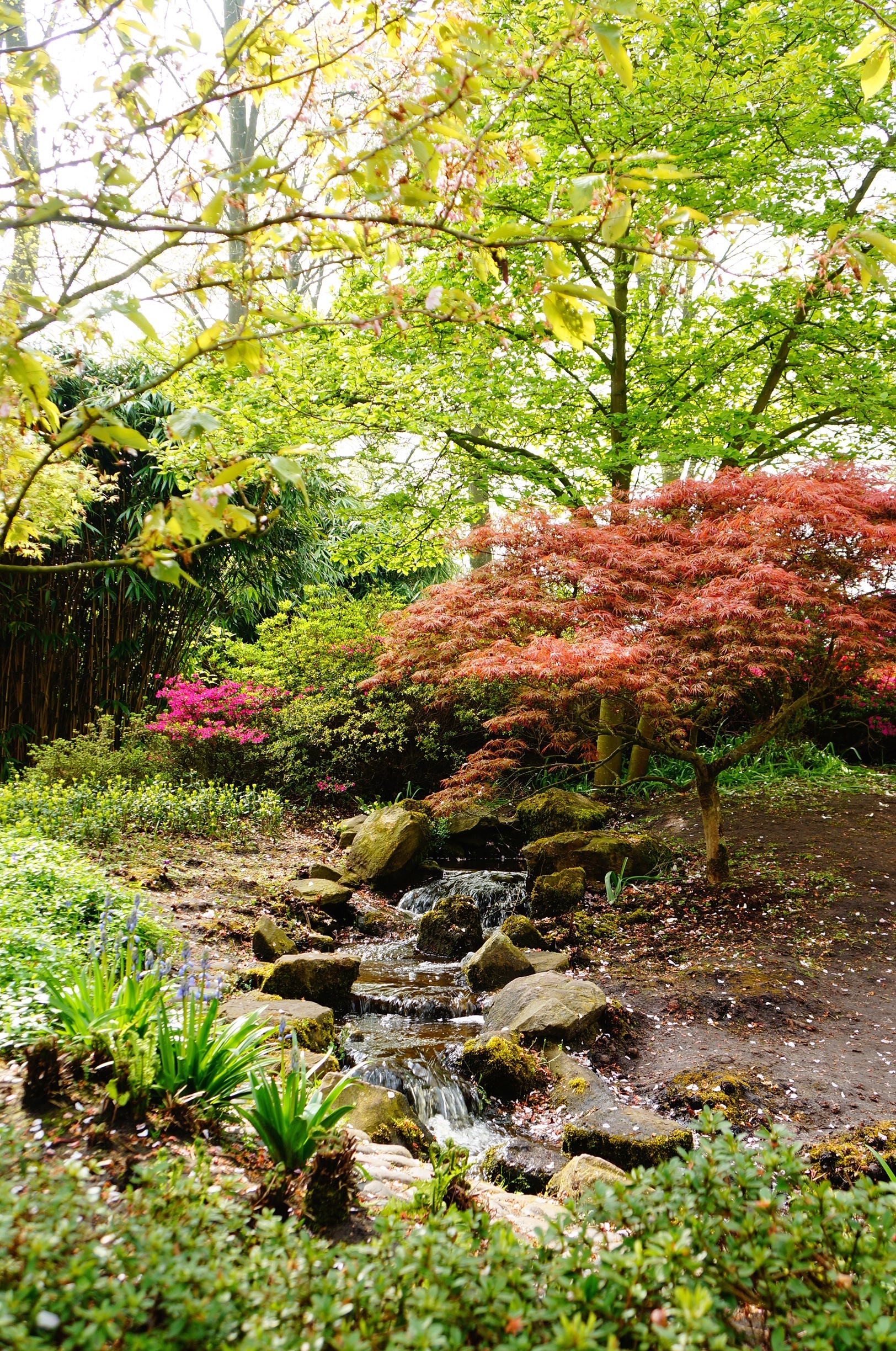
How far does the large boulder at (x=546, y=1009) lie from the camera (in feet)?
14.3

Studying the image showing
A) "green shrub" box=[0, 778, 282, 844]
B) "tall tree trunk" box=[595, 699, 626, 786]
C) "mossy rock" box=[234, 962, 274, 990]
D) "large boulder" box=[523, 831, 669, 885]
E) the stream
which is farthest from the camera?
"tall tree trunk" box=[595, 699, 626, 786]

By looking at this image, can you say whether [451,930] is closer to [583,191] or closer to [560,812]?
[560,812]

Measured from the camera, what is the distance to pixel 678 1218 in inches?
64.2

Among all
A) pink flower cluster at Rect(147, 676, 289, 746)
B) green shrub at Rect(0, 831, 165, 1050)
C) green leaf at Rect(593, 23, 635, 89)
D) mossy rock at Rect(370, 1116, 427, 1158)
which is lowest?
mossy rock at Rect(370, 1116, 427, 1158)

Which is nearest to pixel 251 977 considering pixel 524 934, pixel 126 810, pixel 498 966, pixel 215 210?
pixel 498 966

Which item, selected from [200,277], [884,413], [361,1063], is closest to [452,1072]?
[361,1063]

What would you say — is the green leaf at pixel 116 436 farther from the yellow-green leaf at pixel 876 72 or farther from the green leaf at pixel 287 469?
the yellow-green leaf at pixel 876 72

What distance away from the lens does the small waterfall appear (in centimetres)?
704

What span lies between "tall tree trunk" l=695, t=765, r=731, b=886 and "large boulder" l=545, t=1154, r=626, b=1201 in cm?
320

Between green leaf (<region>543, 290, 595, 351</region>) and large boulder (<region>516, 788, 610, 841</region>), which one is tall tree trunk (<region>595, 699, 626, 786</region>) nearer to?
large boulder (<region>516, 788, 610, 841</region>)

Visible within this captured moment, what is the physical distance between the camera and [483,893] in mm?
7301

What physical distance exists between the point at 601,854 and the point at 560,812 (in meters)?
1.30

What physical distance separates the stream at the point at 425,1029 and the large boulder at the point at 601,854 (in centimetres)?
48

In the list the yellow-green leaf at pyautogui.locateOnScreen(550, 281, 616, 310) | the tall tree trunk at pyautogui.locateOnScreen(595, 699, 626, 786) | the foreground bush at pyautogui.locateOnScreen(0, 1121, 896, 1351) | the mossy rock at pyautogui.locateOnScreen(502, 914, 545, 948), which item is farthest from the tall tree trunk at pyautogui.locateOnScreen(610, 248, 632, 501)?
the foreground bush at pyautogui.locateOnScreen(0, 1121, 896, 1351)
